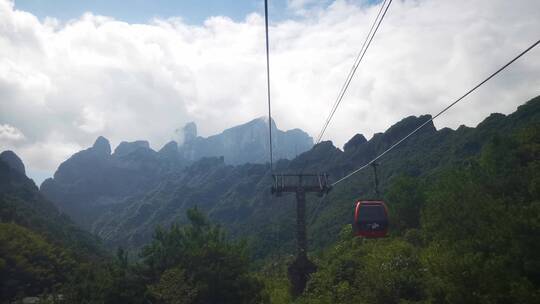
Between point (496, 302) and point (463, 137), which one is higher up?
point (463, 137)

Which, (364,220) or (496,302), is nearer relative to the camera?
(364,220)

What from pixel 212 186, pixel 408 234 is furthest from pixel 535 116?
pixel 212 186

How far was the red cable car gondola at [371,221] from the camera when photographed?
2070 cm

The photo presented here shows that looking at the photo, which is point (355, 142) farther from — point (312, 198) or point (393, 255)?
point (393, 255)

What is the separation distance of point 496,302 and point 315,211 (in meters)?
92.8

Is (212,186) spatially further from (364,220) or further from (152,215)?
(364,220)

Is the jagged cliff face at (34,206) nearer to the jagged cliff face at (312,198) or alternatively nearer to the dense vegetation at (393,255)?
the dense vegetation at (393,255)

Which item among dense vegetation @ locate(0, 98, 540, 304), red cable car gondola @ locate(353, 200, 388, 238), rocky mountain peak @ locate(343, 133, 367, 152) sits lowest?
dense vegetation @ locate(0, 98, 540, 304)

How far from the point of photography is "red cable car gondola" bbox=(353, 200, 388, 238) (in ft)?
67.9

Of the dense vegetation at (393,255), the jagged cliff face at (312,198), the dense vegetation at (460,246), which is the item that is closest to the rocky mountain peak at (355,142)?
the jagged cliff face at (312,198)

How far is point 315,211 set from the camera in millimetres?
116750

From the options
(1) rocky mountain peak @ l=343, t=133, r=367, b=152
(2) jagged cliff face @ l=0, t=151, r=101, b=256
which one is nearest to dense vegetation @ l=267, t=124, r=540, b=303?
(2) jagged cliff face @ l=0, t=151, r=101, b=256

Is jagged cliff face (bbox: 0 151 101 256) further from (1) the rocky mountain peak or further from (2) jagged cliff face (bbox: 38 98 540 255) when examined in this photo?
(1) the rocky mountain peak

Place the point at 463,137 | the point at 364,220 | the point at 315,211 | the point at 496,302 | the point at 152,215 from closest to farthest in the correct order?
the point at 364,220, the point at 496,302, the point at 463,137, the point at 315,211, the point at 152,215
